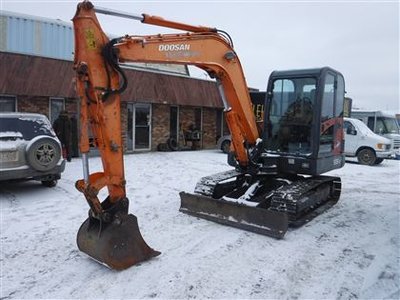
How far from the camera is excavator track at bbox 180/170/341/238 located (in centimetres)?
574

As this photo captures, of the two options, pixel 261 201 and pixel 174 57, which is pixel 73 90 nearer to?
pixel 174 57

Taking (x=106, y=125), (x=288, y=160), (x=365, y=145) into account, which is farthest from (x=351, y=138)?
(x=106, y=125)

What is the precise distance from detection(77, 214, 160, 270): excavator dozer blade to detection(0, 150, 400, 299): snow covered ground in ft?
0.44

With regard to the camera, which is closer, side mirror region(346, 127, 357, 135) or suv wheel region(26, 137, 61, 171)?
suv wheel region(26, 137, 61, 171)

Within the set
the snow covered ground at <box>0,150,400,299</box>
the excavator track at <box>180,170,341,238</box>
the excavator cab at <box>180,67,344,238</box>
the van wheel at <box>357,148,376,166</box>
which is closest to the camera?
the snow covered ground at <box>0,150,400,299</box>

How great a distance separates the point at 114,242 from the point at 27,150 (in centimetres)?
419

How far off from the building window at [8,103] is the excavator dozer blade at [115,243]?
9.44m

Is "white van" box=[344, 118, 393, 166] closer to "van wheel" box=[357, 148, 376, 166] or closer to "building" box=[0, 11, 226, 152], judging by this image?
"van wheel" box=[357, 148, 376, 166]

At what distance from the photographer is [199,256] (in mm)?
4785

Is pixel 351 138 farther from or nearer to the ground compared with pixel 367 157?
farther from the ground

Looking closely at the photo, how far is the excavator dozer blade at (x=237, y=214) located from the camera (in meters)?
5.54

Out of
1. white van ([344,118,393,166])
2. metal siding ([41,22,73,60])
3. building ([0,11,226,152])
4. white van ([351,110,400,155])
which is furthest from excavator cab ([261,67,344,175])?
white van ([351,110,400,155])

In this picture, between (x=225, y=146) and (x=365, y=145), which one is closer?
(x=365, y=145)

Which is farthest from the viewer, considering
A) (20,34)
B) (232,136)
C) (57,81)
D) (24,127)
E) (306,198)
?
(20,34)
